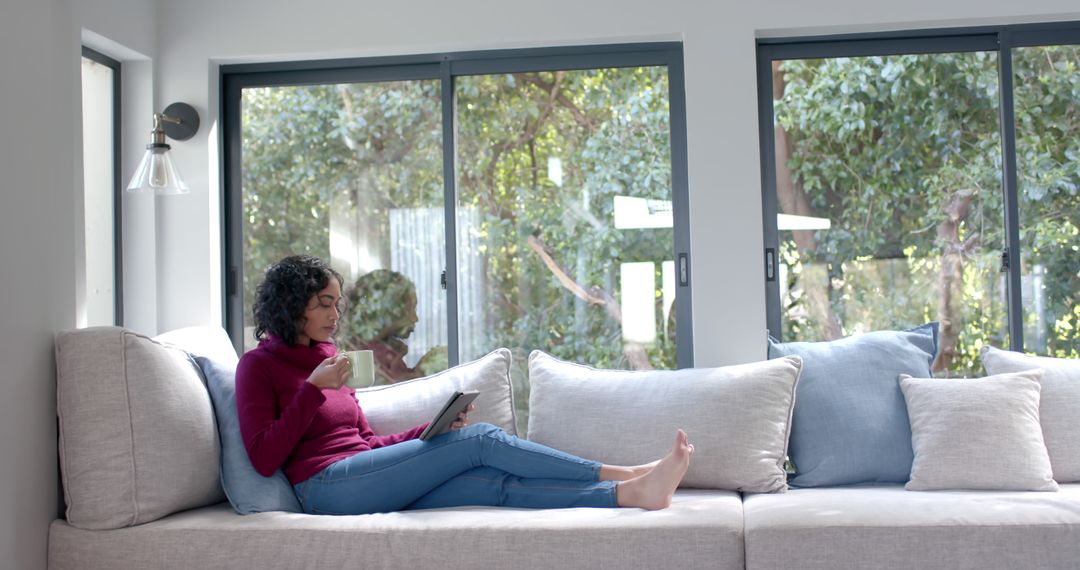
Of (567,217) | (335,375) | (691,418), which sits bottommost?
(691,418)

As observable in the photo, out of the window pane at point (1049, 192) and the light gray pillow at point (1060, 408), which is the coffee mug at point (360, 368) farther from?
the window pane at point (1049, 192)

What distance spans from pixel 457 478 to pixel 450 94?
5.19ft

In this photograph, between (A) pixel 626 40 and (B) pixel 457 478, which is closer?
(B) pixel 457 478

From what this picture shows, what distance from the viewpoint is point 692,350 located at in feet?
11.8

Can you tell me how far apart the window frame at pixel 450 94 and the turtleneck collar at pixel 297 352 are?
81 cm

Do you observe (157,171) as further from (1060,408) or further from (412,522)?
(1060,408)

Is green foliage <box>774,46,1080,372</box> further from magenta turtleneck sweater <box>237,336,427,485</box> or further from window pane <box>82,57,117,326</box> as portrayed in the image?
window pane <box>82,57,117,326</box>

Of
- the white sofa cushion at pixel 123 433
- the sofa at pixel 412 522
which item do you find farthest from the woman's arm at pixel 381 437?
the white sofa cushion at pixel 123 433

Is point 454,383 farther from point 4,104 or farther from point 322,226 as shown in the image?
point 4,104

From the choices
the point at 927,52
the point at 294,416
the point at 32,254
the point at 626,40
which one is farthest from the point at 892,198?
the point at 32,254

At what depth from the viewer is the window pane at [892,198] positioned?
3559 mm

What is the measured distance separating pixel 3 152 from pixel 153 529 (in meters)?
1.09

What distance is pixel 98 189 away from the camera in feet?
11.6

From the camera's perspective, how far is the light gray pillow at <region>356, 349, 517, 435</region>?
326cm
